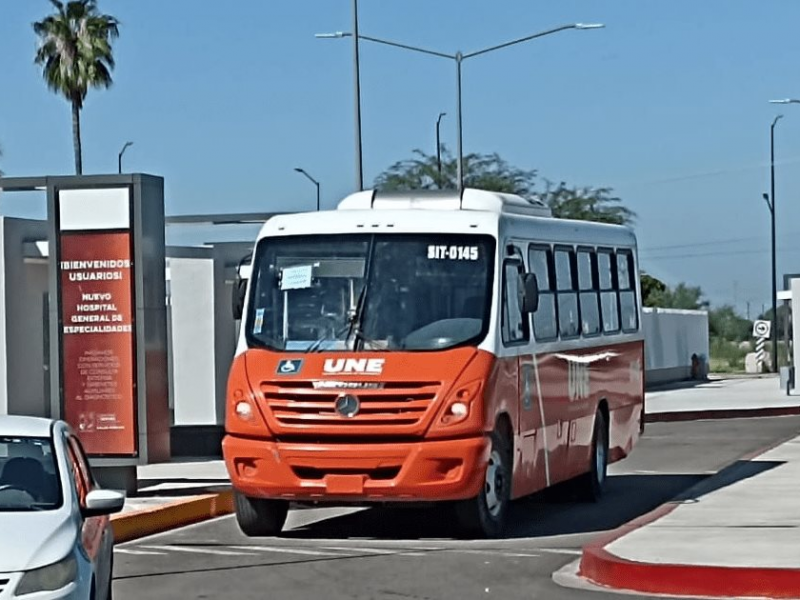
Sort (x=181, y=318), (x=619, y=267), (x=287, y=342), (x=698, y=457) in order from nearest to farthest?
(x=287, y=342), (x=619, y=267), (x=698, y=457), (x=181, y=318)

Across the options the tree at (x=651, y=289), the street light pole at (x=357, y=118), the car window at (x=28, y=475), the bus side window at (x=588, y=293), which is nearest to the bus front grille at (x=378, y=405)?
the bus side window at (x=588, y=293)

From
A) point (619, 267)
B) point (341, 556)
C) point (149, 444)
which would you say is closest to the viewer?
point (341, 556)

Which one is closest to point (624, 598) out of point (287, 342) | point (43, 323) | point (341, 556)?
point (341, 556)

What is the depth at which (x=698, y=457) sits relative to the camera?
26.6 metres

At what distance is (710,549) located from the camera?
13664 millimetres

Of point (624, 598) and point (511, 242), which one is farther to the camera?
point (511, 242)

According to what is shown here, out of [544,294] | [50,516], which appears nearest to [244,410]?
[544,294]

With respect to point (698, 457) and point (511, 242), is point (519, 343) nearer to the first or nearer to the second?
point (511, 242)

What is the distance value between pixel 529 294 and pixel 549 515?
3127mm

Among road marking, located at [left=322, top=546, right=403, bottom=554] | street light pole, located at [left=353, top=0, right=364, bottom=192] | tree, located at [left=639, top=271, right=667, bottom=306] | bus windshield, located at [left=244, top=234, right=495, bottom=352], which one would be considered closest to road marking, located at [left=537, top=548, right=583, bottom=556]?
road marking, located at [left=322, top=546, right=403, bottom=554]

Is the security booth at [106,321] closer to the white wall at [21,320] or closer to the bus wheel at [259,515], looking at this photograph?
the bus wheel at [259,515]

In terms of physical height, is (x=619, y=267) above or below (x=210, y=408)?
above

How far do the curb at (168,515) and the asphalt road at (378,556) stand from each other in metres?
0.19

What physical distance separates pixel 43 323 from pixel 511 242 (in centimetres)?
1229
